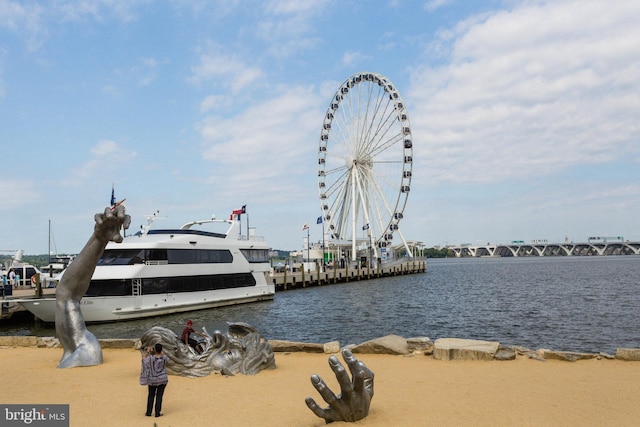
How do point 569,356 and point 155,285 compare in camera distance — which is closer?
point 569,356

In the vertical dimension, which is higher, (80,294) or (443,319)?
(80,294)

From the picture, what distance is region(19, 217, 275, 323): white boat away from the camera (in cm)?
2647

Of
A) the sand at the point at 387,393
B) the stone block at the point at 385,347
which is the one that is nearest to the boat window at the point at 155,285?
the sand at the point at 387,393

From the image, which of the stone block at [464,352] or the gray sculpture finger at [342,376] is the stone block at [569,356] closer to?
the stone block at [464,352]

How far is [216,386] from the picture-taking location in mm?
10555

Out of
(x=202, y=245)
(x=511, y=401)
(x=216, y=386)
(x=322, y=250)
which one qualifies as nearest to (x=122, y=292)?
(x=202, y=245)

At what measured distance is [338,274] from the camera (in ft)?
204

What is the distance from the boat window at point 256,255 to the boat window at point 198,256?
1.93 metres

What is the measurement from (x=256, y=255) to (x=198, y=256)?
6.62 m

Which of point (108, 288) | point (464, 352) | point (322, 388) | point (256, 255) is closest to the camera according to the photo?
point (322, 388)

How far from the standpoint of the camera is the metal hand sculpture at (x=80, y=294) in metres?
12.5

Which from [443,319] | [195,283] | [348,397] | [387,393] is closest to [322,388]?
[348,397]

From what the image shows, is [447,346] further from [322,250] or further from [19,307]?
[322,250]

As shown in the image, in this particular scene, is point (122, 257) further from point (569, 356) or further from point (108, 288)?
point (569, 356)
